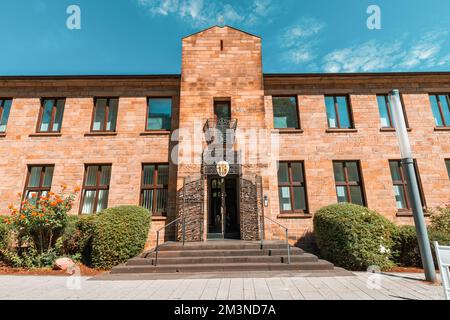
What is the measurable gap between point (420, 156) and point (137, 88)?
14364 millimetres

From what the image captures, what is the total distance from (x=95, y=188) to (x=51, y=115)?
466 cm

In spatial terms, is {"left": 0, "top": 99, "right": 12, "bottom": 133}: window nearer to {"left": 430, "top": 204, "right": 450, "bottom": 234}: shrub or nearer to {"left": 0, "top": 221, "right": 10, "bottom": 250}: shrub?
{"left": 0, "top": 221, "right": 10, "bottom": 250}: shrub

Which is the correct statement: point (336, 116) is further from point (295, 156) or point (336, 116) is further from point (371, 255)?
point (371, 255)

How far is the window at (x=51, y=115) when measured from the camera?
11648 mm

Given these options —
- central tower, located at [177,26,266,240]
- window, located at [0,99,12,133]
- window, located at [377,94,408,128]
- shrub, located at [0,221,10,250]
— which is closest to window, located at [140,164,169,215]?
central tower, located at [177,26,266,240]

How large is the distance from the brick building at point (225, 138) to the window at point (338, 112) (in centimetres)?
6

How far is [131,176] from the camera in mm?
10805

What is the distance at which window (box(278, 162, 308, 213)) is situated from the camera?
10656mm

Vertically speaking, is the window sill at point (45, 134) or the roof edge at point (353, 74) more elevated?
the roof edge at point (353, 74)

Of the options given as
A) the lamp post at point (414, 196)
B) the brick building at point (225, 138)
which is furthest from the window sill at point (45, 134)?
the lamp post at point (414, 196)

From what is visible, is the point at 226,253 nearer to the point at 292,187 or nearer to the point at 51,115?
the point at 292,187

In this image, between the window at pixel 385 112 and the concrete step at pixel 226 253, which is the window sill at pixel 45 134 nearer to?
the concrete step at pixel 226 253

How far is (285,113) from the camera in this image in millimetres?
11930
